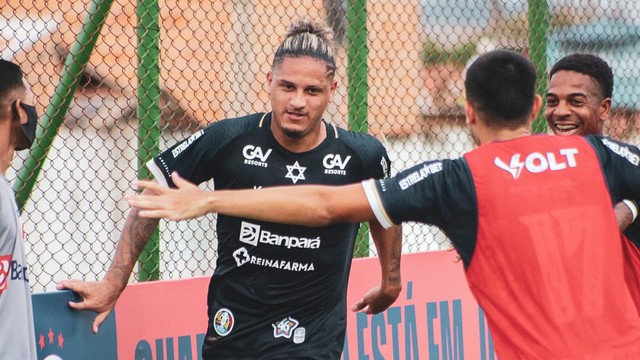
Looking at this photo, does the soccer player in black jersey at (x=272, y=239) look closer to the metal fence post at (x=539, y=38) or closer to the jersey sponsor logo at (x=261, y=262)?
the jersey sponsor logo at (x=261, y=262)

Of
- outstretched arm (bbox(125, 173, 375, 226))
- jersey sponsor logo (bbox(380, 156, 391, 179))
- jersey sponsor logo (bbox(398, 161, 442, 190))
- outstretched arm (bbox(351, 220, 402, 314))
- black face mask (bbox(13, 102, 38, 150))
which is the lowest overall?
outstretched arm (bbox(351, 220, 402, 314))

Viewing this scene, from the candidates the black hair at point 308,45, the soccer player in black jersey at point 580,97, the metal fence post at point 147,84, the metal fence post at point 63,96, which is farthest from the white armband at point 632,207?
the metal fence post at point 63,96

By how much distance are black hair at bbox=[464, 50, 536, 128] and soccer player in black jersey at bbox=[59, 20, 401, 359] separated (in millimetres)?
1283

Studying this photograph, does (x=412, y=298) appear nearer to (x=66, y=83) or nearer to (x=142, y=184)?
(x=66, y=83)

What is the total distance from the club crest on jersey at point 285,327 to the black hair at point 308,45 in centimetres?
122

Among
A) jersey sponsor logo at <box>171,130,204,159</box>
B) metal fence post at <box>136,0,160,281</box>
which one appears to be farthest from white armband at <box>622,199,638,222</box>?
metal fence post at <box>136,0,160,281</box>

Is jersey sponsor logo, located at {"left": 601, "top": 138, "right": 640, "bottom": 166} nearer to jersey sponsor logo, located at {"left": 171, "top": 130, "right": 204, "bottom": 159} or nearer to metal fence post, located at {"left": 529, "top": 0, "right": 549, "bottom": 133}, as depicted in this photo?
jersey sponsor logo, located at {"left": 171, "top": 130, "right": 204, "bottom": 159}

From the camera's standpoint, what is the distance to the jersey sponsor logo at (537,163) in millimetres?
3613

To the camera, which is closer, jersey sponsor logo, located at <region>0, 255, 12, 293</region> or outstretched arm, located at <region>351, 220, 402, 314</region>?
jersey sponsor logo, located at <region>0, 255, 12, 293</region>

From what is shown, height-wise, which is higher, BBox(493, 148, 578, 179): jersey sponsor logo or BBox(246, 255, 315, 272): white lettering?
BBox(493, 148, 578, 179): jersey sponsor logo

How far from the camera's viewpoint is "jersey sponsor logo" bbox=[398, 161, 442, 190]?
3.67 meters

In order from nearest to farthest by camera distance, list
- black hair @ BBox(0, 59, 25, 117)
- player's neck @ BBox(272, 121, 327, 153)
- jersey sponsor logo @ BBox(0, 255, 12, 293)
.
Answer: jersey sponsor logo @ BBox(0, 255, 12, 293) → black hair @ BBox(0, 59, 25, 117) → player's neck @ BBox(272, 121, 327, 153)

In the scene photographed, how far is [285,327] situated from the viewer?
4.87 meters

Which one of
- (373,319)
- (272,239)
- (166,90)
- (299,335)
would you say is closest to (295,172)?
(272,239)
